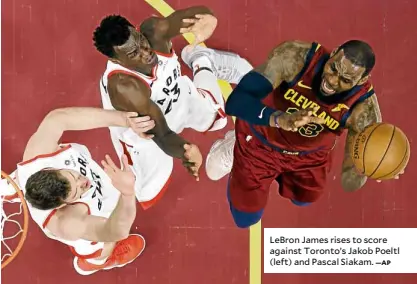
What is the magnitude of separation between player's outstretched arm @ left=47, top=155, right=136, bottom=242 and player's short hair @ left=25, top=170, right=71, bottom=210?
218mm

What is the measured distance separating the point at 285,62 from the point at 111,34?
102cm

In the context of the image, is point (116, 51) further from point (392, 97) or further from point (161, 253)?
point (392, 97)

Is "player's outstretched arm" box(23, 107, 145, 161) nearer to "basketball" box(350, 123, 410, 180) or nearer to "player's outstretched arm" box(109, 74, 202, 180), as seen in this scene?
"player's outstretched arm" box(109, 74, 202, 180)

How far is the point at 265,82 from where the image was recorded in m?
2.66

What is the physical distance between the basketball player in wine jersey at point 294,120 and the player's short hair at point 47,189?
3.67 ft

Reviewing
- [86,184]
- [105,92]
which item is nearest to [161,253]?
[86,184]

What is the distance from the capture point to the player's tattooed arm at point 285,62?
271 centimetres

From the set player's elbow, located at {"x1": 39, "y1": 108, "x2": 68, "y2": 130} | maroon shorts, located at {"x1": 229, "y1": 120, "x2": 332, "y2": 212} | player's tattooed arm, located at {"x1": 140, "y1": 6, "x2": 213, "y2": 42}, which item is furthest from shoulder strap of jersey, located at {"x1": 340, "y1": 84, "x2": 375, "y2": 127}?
player's elbow, located at {"x1": 39, "y1": 108, "x2": 68, "y2": 130}

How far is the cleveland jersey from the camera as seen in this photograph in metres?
2.73

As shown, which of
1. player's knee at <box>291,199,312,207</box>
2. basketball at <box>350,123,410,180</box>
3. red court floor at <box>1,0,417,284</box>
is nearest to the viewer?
basketball at <box>350,123,410,180</box>

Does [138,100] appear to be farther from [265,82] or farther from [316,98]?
[316,98]

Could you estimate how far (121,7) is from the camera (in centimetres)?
386

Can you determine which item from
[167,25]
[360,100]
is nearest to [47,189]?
[167,25]
